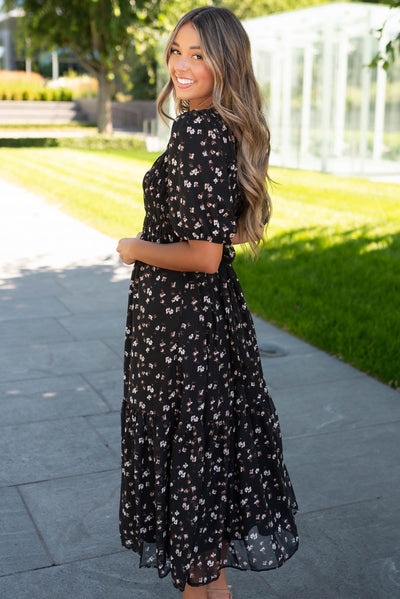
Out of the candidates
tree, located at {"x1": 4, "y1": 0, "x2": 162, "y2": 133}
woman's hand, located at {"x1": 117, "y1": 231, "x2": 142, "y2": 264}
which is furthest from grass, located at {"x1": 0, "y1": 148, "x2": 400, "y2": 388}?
tree, located at {"x1": 4, "y1": 0, "x2": 162, "y2": 133}

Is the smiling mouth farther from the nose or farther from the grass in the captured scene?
the grass

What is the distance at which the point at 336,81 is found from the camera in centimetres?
1872

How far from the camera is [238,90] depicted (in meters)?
2.20

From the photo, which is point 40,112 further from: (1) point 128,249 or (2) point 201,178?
(2) point 201,178

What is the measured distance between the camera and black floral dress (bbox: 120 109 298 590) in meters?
2.29

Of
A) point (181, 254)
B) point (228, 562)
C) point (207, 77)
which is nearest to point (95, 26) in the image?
point (207, 77)

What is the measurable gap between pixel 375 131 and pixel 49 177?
26.8 ft

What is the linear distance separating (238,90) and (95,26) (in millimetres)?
26265

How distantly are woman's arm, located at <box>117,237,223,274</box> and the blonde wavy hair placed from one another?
0.23 m

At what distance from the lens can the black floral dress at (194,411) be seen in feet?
7.50

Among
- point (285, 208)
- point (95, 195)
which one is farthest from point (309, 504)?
point (95, 195)

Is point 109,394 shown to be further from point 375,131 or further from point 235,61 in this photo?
point 375,131

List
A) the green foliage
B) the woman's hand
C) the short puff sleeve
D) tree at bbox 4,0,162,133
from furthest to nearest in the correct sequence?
the green foliage → tree at bbox 4,0,162,133 → the woman's hand → the short puff sleeve

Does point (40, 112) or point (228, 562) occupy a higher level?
point (40, 112)
